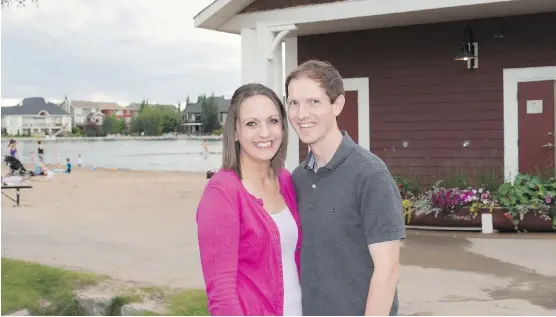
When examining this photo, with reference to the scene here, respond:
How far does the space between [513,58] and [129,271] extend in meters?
6.11

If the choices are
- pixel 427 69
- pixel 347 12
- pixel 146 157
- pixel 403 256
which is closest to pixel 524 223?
pixel 403 256

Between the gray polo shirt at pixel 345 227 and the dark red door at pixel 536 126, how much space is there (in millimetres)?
8072

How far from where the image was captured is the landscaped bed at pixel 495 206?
8.30m

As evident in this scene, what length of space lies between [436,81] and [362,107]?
4.03 feet

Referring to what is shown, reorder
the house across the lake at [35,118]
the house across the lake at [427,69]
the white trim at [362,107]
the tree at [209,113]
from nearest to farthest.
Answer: the house across the lake at [427,69] → the white trim at [362,107] → the tree at [209,113] → the house across the lake at [35,118]

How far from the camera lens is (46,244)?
29.7 ft

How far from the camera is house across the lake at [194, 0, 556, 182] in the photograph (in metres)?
8.90

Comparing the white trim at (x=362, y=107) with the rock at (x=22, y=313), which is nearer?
the rock at (x=22, y=313)

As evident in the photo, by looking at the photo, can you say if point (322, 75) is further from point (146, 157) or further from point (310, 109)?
point (146, 157)

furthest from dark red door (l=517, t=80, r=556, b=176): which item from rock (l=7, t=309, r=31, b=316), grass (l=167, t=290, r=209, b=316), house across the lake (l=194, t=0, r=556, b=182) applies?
rock (l=7, t=309, r=31, b=316)

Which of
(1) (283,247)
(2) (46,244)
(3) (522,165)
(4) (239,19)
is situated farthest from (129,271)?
(3) (522,165)

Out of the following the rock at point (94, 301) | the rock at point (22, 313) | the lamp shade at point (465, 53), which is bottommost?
the rock at point (22, 313)

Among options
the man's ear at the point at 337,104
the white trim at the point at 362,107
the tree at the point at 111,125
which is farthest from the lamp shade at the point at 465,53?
the tree at the point at 111,125

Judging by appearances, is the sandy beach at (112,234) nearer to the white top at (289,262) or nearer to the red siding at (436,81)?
the red siding at (436,81)
